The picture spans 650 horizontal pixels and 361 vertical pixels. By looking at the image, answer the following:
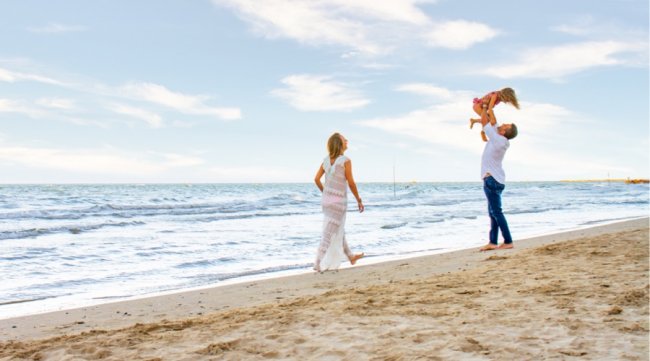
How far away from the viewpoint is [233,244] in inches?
449

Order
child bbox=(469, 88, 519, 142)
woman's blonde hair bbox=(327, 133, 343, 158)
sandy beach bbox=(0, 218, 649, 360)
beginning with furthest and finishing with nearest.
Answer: child bbox=(469, 88, 519, 142) → woman's blonde hair bbox=(327, 133, 343, 158) → sandy beach bbox=(0, 218, 649, 360)

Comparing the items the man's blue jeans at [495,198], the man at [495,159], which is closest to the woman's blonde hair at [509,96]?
the man at [495,159]

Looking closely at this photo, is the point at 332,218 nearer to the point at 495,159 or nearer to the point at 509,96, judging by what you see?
the point at 495,159

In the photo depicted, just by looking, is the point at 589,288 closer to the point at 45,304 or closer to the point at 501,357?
the point at 501,357

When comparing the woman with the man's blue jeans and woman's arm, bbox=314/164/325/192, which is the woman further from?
the man's blue jeans

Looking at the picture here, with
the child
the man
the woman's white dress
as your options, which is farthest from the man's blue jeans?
the woman's white dress

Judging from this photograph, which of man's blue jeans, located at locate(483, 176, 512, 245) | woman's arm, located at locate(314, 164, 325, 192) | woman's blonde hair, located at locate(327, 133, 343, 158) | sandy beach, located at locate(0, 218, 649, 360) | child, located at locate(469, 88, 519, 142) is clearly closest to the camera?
sandy beach, located at locate(0, 218, 649, 360)

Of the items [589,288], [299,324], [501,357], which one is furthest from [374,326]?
[589,288]

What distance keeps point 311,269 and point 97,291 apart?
2.81m

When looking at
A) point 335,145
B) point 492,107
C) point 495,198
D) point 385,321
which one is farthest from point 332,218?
point 385,321

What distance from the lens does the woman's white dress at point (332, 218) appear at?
746cm

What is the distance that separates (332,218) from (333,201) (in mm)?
230

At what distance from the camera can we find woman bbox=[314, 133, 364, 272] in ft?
24.3

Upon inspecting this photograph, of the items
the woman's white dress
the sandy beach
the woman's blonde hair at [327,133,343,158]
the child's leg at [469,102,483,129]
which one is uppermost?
the child's leg at [469,102,483,129]
